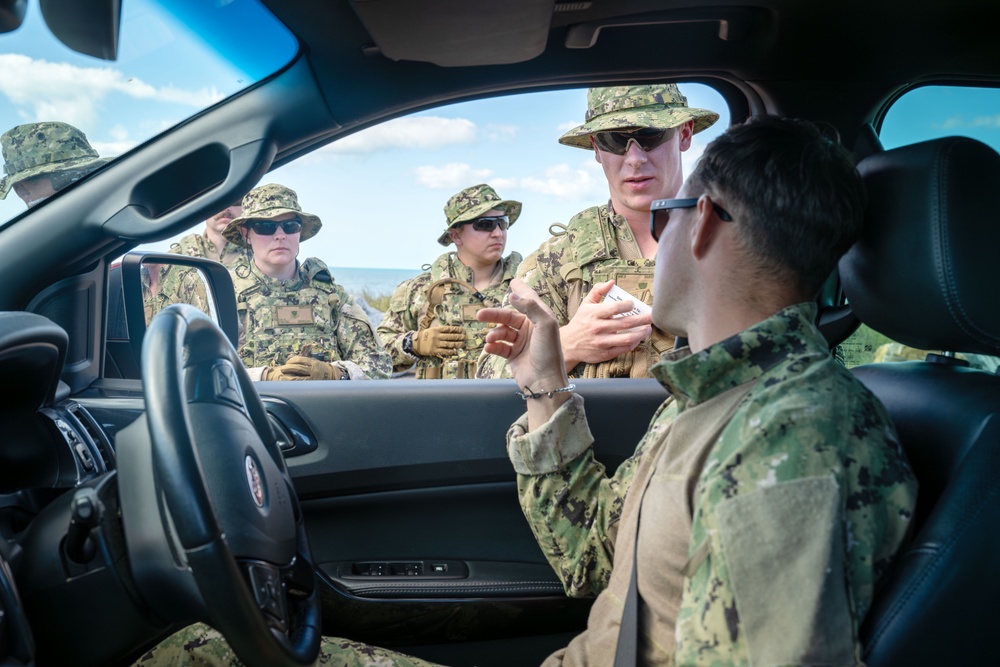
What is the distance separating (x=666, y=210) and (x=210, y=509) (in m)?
0.80

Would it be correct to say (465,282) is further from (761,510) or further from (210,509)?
(761,510)

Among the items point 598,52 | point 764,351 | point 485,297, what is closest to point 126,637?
point 764,351

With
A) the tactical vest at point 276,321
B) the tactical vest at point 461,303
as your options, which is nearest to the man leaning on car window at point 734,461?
the tactical vest at point 461,303

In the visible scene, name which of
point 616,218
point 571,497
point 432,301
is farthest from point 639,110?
point 432,301

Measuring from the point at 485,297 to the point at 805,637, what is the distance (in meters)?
4.19

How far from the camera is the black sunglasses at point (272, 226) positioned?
4.64 m

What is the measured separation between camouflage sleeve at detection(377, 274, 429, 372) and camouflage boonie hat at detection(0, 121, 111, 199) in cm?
296

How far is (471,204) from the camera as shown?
5016 millimetres

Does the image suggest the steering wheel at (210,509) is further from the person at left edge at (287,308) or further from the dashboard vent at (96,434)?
the person at left edge at (287,308)

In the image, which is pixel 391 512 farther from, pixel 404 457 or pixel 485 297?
pixel 485 297

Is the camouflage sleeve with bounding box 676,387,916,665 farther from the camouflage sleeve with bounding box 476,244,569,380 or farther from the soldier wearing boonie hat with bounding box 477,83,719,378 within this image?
the camouflage sleeve with bounding box 476,244,569,380

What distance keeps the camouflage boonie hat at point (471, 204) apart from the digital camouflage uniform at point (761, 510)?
11.9ft

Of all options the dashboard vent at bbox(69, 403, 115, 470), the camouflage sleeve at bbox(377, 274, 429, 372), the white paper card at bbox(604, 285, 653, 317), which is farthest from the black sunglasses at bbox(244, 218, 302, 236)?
the dashboard vent at bbox(69, 403, 115, 470)

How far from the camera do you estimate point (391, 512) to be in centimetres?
201
